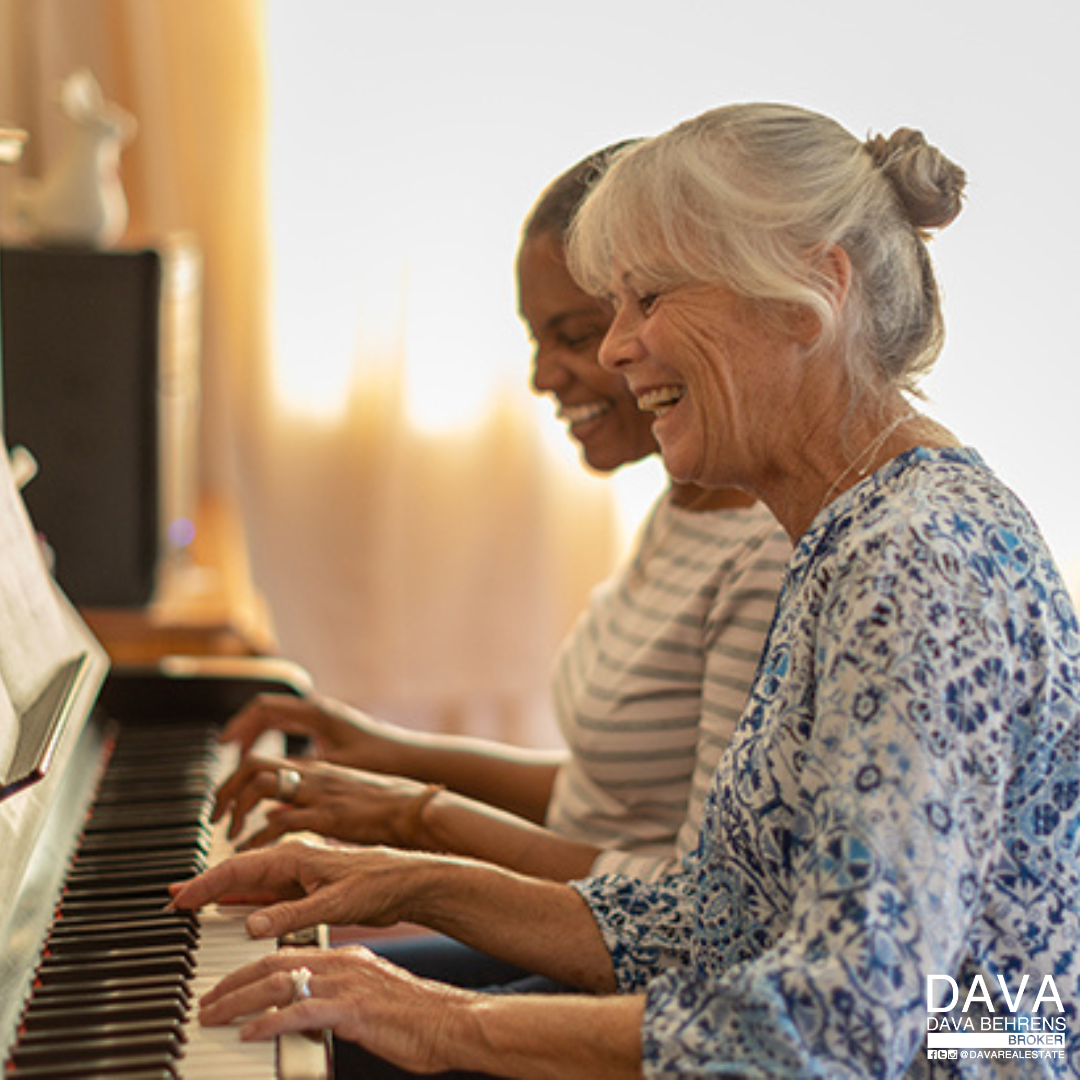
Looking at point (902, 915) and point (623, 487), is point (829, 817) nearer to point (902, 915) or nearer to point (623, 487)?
point (902, 915)

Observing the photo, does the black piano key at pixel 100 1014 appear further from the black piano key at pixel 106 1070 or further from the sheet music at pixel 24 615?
the sheet music at pixel 24 615

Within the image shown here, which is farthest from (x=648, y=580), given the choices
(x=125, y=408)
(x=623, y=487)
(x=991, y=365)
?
(x=623, y=487)

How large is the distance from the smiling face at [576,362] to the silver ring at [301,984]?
824 millimetres

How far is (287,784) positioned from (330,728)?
321 mm

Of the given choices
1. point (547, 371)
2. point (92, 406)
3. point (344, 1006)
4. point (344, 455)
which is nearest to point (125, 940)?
point (344, 1006)

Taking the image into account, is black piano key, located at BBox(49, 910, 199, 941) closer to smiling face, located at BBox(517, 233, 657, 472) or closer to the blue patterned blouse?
the blue patterned blouse

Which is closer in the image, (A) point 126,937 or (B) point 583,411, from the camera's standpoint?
(A) point 126,937

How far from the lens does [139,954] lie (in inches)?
45.0

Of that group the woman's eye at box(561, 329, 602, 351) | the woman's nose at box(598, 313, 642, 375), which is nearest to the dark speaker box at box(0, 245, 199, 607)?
the woman's eye at box(561, 329, 602, 351)

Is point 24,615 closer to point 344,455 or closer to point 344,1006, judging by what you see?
point 344,1006

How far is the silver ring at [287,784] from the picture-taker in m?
1.53

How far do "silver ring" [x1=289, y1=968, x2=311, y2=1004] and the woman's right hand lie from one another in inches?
30.3

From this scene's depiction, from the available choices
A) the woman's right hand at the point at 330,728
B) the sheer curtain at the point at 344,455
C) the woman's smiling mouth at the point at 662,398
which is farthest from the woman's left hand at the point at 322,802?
the sheer curtain at the point at 344,455

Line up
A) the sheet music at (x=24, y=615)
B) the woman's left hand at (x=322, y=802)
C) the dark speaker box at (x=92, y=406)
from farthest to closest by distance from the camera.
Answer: the dark speaker box at (x=92, y=406)
the woman's left hand at (x=322, y=802)
the sheet music at (x=24, y=615)
